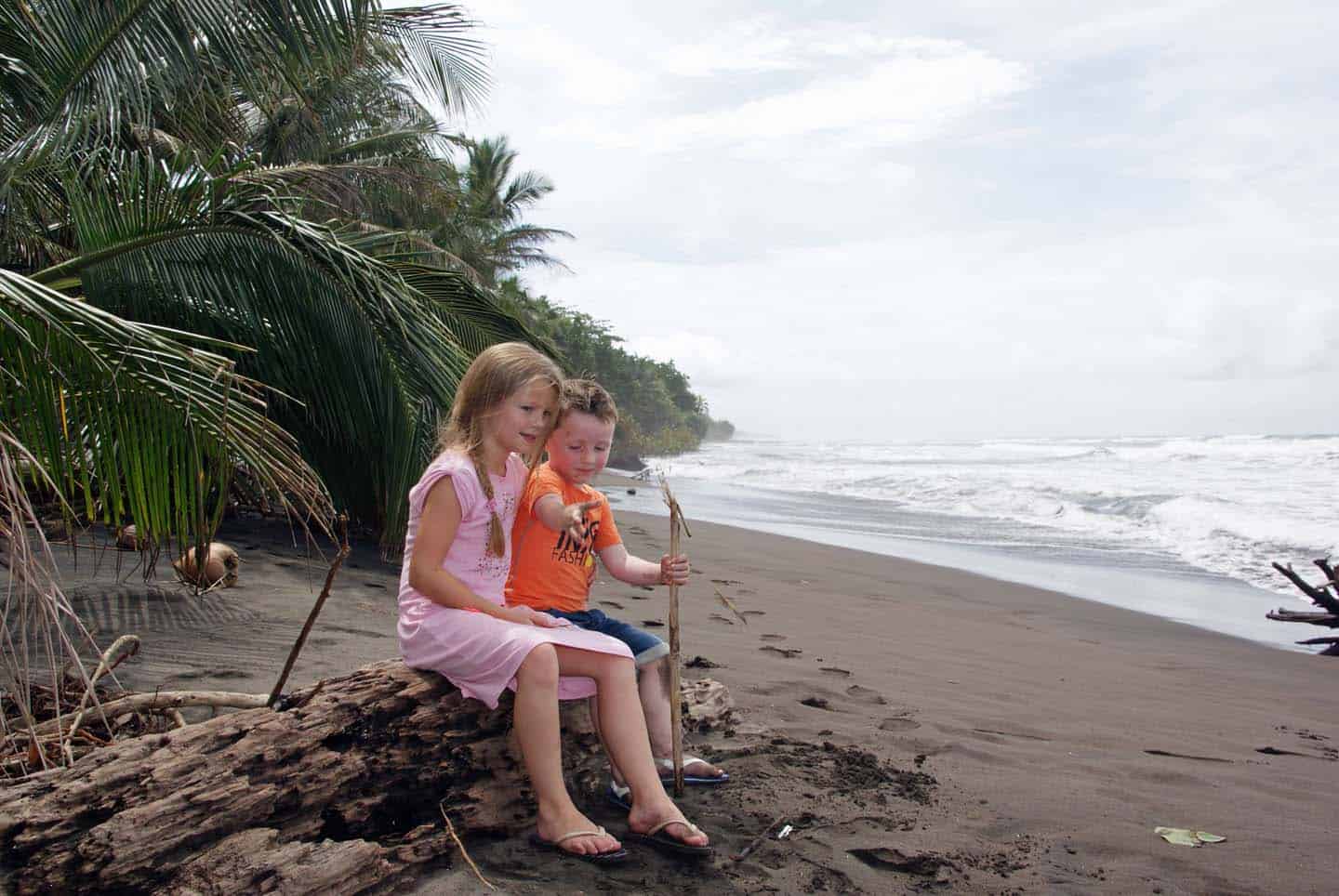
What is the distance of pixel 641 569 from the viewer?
10.6ft

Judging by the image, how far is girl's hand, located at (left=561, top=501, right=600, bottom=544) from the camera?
2.83m

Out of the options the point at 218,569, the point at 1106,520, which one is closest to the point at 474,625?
the point at 218,569

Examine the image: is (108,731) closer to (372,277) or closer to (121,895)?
(121,895)

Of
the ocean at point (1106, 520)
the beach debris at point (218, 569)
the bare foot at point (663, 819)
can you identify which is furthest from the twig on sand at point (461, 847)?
the ocean at point (1106, 520)

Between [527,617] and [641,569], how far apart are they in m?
0.51

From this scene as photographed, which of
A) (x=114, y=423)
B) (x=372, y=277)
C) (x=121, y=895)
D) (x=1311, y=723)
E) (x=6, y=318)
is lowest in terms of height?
(x=1311, y=723)

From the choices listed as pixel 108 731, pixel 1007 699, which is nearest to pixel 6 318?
pixel 108 731

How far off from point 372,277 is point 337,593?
1.85 metres

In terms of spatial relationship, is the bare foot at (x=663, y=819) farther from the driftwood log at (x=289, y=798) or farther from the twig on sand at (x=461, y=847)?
the twig on sand at (x=461, y=847)

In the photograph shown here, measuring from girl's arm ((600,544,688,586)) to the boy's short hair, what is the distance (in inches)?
17.5

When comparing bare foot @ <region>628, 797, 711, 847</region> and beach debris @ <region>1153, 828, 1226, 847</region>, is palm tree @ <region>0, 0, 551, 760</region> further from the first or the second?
beach debris @ <region>1153, 828, 1226, 847</region>

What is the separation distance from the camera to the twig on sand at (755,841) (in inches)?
Answer: 106

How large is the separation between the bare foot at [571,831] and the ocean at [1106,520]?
656 centimetres

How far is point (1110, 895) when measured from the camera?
105 inches
